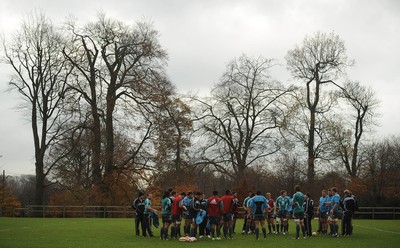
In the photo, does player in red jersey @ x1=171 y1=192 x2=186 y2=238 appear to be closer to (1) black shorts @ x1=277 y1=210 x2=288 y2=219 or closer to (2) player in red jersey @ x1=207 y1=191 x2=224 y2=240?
(2) player in red jersey @ x1=207 y1=191 x2=224 y2=240

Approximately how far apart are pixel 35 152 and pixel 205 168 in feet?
50.5

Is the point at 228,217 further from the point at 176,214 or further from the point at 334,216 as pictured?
the point at 334,216

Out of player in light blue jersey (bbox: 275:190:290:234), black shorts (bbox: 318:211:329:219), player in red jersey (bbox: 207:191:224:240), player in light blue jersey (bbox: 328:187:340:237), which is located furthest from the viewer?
player in light blue jersey (bbox: 275:190:290:234)

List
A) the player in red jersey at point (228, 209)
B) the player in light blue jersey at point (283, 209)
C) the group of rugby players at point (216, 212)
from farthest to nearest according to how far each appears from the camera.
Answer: the player in light blue jersey at point (283, 209)
the player in red jersey at point (228, 209)
the group of rugby players at point (216, 212)

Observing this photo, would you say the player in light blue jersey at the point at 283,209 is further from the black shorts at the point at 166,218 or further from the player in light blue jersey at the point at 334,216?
the black shorts at the point at 166,218

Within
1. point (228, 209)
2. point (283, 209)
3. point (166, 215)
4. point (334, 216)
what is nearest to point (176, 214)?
point (166, 215)

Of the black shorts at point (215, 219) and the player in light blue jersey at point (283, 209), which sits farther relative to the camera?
the player in light blue jersey at point (283, 209)

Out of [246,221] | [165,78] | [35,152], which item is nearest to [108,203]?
[35,152]

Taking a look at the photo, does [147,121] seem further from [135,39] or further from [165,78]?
[135,39]

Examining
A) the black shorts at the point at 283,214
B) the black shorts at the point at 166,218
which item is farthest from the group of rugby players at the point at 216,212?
the black shorts at the point at 283,214

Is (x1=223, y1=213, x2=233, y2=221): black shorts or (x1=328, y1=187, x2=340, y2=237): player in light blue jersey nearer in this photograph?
(x1=223, y1=213, x2=233, y2=221): black shorts

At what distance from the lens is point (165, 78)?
42.3 metres

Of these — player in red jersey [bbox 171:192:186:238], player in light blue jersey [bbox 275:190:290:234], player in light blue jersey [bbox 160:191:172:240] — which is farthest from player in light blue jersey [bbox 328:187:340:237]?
player in light blue jersey [bbox 160:191:172:240]

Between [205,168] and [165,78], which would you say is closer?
[165,78]
